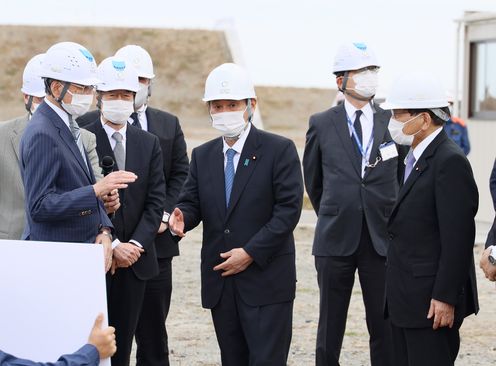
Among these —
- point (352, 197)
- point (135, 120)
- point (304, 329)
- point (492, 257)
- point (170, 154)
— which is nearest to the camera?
point (492, 257)

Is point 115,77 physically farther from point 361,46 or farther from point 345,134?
point 361,46

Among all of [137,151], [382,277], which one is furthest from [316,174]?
[137,151]

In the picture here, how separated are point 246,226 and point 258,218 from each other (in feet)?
0.27

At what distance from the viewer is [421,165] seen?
17.9 feet

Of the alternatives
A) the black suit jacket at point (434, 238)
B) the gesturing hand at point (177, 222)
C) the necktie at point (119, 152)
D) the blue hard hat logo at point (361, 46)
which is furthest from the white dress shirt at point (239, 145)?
the blue hard hat logo at point (361, 46)

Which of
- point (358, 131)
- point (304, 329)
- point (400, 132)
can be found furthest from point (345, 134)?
point (304, 329)

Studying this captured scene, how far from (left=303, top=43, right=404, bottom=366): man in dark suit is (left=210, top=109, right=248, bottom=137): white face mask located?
1218 millimetres

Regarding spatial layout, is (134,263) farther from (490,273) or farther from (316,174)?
(490,273)

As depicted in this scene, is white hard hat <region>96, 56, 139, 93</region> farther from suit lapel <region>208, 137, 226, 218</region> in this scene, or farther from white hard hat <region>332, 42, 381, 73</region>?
white hard hat <region>332, 42, 381, 73</region>

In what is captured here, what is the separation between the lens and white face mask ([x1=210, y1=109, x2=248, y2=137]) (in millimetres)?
6211

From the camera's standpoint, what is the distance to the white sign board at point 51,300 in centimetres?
446

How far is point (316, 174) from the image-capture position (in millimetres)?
7469

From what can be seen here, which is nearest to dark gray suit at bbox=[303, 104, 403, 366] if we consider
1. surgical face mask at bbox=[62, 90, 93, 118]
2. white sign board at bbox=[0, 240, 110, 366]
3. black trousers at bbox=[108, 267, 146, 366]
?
black trousers at bbox=[108, 267, 146, 366]

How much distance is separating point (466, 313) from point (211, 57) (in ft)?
119
